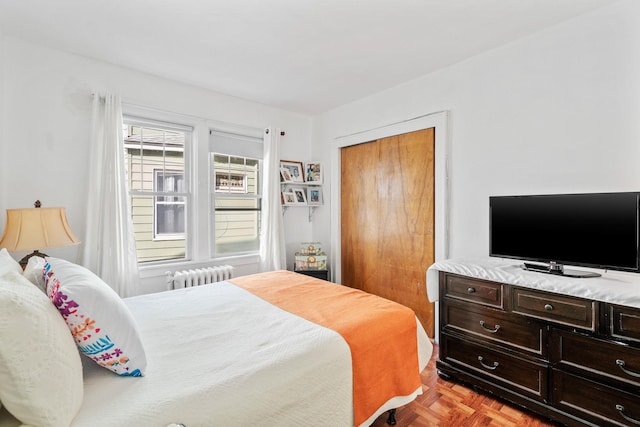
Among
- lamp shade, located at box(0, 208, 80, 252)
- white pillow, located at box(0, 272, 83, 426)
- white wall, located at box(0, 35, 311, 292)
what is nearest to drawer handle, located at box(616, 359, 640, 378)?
white pillow, located at box(0, 272, 83, 426)

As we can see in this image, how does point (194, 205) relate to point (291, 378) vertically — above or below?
above

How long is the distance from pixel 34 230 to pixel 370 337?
2.24m

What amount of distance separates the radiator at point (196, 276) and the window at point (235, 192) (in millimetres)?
333

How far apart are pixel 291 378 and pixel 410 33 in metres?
2.38

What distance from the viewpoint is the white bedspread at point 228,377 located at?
3.25 ft

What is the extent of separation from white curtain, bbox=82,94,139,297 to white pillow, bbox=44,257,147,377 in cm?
158

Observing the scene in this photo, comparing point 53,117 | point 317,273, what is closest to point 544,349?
point 317,273

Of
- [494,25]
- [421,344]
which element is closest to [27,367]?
[421,344]

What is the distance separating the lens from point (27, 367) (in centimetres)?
83

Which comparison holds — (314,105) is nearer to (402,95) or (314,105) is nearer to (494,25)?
(402,95)

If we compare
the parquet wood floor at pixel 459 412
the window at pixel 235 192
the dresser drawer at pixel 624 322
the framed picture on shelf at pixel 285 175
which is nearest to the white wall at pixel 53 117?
the window at pixel 235 192

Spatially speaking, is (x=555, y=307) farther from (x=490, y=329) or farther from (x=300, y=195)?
(x=300, y=195)

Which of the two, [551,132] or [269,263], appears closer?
[551,132]

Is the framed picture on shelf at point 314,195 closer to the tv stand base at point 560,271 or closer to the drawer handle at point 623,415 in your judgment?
the tv stand base at point 560,271
